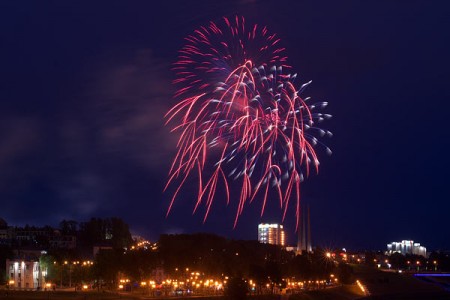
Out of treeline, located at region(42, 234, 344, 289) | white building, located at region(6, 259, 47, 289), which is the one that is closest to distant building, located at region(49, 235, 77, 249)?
treeline, located at region(42, 234, 344, 289)

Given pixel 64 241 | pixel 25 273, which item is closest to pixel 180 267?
pixel 25 273

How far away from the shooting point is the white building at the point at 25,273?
72.9m

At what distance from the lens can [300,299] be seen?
2623 inches

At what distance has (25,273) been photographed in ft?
243

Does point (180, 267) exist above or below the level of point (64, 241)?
below

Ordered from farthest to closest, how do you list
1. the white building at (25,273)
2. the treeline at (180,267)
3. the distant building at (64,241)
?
the distant building at (64,241), the white building at (25,273), the treeline at (180,267)

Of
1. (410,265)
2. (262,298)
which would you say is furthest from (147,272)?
(410,265)

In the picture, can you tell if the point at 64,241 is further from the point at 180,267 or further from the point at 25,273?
the point at 180,267

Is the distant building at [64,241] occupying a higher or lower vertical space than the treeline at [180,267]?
higher

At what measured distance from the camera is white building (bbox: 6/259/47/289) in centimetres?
7286

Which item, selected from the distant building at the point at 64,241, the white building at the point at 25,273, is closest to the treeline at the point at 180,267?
the white building at the point at 25,273

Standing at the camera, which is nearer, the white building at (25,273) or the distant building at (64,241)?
the white building at (25,273)

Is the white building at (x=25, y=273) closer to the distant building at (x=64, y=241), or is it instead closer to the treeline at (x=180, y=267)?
the treeline at (x=180, y=267)

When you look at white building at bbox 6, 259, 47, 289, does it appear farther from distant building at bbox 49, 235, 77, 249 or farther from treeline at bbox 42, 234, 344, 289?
distant building at bbox 49, 235, 77, 249
